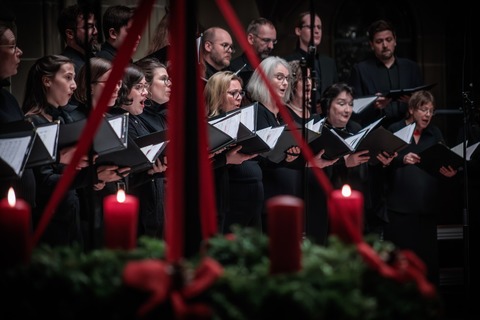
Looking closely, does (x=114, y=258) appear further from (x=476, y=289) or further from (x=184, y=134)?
(x=476, y=289)

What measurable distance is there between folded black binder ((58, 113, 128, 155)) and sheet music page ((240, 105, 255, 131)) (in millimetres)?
1085

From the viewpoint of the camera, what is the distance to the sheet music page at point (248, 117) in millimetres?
5168

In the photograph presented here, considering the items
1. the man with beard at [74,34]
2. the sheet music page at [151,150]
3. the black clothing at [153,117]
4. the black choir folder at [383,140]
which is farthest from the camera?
the black choir folder at [383,140]

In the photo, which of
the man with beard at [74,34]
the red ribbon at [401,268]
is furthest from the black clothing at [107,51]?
the red ribbon at [401,268]

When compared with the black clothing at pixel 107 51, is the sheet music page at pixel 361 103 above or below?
below

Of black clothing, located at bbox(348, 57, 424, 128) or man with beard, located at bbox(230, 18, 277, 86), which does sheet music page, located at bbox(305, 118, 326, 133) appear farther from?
black clothing, located at bbox(348, 57, 424, 128)

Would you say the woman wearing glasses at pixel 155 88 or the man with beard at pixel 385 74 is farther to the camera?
the man with beard at pixel 385 74

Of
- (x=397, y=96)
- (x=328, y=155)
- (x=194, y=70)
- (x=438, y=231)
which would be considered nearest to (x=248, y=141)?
(x=328, y=155)

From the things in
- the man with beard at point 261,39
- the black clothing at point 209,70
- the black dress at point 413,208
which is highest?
the man with beard at point 261,39

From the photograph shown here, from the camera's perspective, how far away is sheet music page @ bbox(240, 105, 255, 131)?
5.17 meters

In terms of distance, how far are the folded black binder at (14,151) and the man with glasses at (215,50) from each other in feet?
8.30

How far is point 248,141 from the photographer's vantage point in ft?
17.1

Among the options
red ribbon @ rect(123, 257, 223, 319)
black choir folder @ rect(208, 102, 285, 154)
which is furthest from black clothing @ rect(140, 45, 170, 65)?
red ribbon @ rect(123, 257, 223, 319)

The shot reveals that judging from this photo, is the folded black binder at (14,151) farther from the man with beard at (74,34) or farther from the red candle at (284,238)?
the red candle at (284,238)
